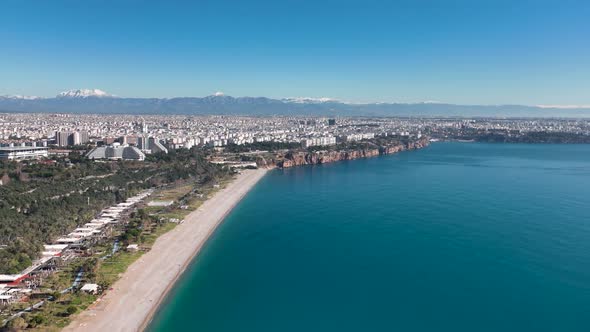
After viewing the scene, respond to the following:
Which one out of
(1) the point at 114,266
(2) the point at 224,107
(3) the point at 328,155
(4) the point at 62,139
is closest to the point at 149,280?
(1) the point at 114,266

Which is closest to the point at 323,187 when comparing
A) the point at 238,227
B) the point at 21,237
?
the point at 238,227

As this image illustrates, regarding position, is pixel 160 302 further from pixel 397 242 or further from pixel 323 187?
pixel 323 187

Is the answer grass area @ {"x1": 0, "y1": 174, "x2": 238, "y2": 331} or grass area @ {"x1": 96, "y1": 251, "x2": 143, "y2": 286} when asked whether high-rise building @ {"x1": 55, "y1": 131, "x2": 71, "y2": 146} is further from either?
grass area @ {"x1": 96, "y1": 251, "x2": 143, "y2": 286}

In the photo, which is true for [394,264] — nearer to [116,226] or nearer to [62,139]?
[116,226]

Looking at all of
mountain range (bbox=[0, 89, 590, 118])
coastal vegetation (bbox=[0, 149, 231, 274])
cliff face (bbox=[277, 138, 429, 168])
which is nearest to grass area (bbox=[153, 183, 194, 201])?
coastal vegetation (bbox=[0, 149, 231, 274])

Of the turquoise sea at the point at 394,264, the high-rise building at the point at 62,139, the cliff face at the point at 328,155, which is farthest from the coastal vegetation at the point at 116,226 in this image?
the high-rise building at the point at 62,139

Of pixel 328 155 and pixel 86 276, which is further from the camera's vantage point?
pixel 328 155
